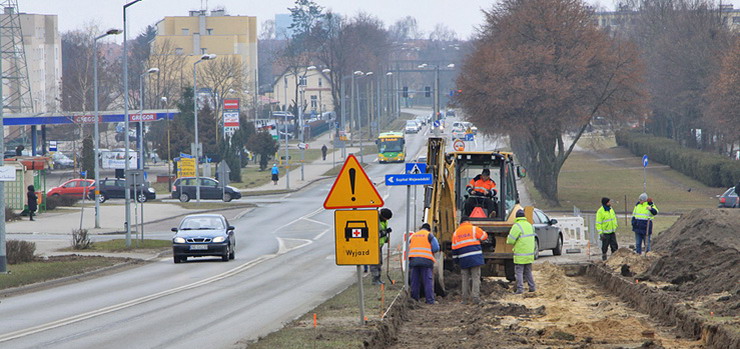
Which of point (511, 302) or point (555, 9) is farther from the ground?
point (555, 9)

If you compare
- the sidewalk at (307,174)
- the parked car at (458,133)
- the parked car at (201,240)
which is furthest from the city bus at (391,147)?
the parked car at (201,240)

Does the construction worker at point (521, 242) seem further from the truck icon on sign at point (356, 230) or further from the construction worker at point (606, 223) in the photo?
the construction worker at point (606, 223)

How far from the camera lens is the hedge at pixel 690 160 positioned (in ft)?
206

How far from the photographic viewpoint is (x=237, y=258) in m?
33.1

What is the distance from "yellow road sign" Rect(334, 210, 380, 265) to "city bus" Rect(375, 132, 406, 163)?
2796 inches

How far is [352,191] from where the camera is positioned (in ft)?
48.1

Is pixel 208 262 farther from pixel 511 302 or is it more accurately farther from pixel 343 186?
pixel 343 186

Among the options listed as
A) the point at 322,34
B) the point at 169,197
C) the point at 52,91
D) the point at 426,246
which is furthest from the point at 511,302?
the point at 52,91

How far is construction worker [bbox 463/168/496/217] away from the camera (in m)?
23.3

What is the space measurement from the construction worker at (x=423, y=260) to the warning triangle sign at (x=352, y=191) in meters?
5.02

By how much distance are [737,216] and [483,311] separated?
41.7 feet

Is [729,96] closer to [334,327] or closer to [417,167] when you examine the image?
[417,167]

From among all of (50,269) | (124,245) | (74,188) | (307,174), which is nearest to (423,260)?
(50,269)

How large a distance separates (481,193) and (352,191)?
29.8 ft
